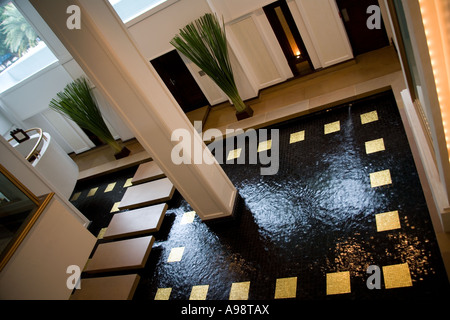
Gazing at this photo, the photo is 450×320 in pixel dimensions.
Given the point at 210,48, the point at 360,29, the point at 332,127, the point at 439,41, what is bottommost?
the point at 332,127

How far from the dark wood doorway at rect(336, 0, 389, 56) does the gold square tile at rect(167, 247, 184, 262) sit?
3.56 m

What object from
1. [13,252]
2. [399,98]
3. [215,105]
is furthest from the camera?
[215,105]

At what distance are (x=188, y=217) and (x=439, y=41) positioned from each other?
326 cm

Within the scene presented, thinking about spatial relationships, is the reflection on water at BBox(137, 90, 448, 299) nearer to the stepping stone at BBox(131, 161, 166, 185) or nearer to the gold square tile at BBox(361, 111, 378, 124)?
the gold square tile at BBox(361, 111, 378, 124)

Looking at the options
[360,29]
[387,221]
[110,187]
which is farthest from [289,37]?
[110,187]

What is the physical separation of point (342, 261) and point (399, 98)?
2.03 meters

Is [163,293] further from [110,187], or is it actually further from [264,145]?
[110,187]

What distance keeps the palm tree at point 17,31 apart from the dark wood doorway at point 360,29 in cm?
503

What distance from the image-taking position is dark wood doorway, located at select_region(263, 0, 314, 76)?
4965 millimetres

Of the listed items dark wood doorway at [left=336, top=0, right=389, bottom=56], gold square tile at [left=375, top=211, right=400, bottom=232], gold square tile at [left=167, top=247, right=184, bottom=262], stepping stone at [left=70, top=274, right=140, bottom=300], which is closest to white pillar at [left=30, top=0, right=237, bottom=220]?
gold square tile at [left=167, top=247, right=184, bottom=262]

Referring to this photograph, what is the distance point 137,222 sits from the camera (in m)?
4.37

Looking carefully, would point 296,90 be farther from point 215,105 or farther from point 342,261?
point 342,261

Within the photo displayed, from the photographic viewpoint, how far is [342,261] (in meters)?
2.83
